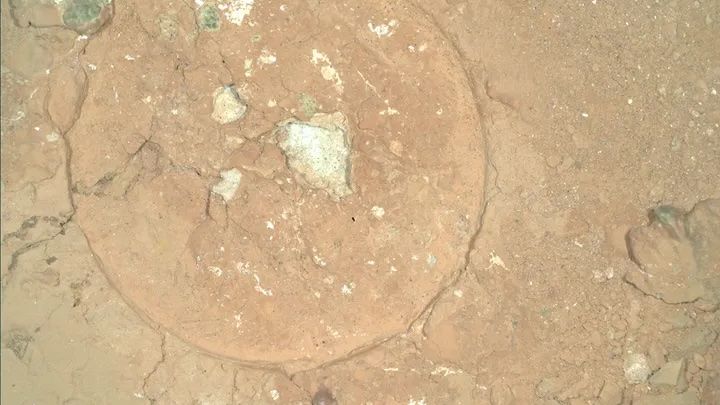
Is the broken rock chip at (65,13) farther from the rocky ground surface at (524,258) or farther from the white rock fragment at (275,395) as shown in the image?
the white rock fragment at (275,395)

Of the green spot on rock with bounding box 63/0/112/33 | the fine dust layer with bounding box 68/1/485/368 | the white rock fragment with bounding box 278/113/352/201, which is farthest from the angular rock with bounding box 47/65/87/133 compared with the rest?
the white rock fragment with bounding box 278/113/352/201

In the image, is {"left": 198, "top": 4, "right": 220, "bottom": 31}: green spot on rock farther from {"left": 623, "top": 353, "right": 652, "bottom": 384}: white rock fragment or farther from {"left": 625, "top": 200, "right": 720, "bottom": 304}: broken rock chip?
{"left": 623, "top": 353, "right": 652, "bottom": 384}: white rock fragment

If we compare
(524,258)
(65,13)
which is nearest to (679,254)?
(524,258)

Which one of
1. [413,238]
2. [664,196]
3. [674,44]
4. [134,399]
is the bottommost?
[134,399]

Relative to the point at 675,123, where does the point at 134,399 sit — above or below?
below

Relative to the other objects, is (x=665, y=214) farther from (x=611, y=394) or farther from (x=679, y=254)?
(x=611, y=394)

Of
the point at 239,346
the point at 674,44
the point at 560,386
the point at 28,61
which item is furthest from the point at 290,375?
the point at 674,44

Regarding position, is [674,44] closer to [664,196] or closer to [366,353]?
[664,196]
